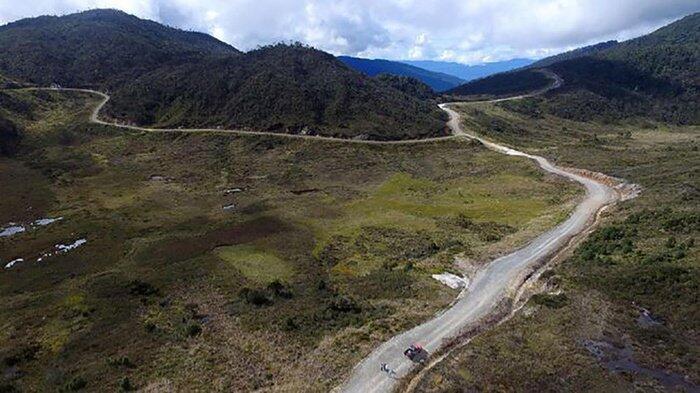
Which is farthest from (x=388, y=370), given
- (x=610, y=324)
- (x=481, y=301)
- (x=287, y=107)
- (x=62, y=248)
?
(x=287, y=107)

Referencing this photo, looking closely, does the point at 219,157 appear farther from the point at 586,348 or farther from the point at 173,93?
the point at 586,348

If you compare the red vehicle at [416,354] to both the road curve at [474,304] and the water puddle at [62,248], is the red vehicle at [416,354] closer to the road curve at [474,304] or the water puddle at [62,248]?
the road curve at [474,304]

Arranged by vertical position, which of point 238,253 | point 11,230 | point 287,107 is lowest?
point 238,253

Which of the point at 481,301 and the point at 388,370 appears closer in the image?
the point at 388,370

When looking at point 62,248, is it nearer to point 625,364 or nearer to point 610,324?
point 610,324

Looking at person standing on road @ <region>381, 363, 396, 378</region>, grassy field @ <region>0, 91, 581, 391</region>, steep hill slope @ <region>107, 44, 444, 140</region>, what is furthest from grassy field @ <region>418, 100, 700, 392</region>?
steep hill slope @ <region>107, 44, 444, 140</region>

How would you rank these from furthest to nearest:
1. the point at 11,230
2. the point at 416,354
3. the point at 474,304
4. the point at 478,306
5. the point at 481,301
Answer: the point at 11,230 → the point at 481,301 → the point at 474,304 → the point at 478,306 → the point at 416,354

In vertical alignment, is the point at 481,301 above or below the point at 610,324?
above
